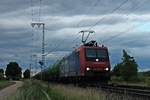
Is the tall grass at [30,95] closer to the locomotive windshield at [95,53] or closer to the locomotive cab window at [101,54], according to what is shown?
the locomotive windshield at [95,53]

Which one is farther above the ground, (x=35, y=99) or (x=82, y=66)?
(x=82, y=66)

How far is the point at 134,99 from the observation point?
19375mm

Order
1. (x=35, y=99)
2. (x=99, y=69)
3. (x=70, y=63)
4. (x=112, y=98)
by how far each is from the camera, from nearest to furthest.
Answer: (x=112, y=98)
(x=35, y=99)
(x=99, y=69)
(x=70, y=63)

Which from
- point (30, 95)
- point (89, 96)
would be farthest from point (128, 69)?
point (89, 96)

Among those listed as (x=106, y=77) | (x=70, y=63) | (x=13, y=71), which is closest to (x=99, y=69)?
(x=106, y=77)

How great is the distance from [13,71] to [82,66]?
15935 centimetres

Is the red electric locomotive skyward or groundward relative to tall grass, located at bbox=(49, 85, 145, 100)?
skyward

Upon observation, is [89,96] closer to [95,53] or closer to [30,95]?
[30,95]

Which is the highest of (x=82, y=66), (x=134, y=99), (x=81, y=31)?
(x=81, y=31)

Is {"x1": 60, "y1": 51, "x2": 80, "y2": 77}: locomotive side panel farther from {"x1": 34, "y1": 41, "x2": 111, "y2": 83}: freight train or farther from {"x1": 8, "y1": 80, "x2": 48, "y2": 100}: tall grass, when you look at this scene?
{"x1": 8, "y1": 80, "x2": 48, "y2": 100}: tall grass

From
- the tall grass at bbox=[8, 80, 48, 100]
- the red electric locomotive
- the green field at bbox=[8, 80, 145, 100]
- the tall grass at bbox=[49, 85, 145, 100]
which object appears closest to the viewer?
the tall grass at bbox=[49, 85, 145, 100]

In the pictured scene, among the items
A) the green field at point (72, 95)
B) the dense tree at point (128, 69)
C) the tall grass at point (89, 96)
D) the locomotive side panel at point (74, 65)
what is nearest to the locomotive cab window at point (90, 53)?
the locomotive side panel at point (74, 65)

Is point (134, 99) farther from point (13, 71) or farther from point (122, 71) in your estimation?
point (13, 71)

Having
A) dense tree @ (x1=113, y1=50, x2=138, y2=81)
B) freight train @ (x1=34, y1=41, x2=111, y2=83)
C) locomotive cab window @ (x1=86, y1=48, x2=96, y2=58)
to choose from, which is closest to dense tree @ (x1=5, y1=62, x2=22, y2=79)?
dense tree @ (x1=113, y1=50, x2=138, y2=81)
